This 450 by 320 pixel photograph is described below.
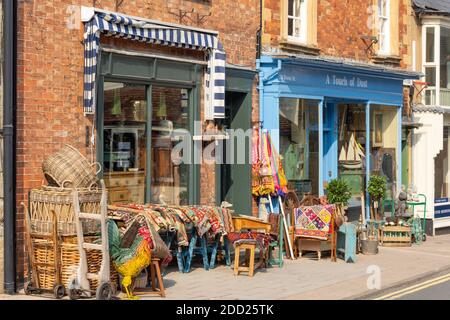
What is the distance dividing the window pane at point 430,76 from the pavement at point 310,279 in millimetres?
7335

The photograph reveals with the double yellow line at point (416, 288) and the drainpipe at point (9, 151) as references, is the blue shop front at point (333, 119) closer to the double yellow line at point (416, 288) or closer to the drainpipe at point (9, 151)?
the double yellow line at point (416, 288)

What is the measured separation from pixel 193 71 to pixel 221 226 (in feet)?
9.47

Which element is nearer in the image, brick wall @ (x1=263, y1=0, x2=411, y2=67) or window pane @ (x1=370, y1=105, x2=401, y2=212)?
brick wall @ (x1=263, y1=0, x2=411, y2=67)

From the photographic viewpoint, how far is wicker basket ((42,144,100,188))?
1004cm

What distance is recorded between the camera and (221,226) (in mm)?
12203

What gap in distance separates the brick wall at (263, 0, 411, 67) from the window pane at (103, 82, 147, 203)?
12.3ft

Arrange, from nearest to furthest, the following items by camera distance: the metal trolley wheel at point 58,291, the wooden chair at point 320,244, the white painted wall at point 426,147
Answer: the metal trolley wheel at point 58,291, the wooden chair at point 320,244, the white painted wall at point 426,147

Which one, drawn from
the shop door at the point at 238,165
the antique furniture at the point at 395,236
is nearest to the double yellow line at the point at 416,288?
the antique furniture at the point at 395,236

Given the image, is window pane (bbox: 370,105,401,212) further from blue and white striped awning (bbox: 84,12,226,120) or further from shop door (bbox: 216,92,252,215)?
blue and white striped awning (bbox: 84,12,226,120)

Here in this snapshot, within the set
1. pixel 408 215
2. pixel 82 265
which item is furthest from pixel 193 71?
pixel 408 215

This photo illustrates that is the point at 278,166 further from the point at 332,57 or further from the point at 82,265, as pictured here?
the point at 82,265

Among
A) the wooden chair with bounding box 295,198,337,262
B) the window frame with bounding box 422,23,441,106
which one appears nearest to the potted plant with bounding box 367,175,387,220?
the wooden chair with bounding box 295,198,337,262

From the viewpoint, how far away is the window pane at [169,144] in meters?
13.0

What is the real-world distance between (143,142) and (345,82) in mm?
5959
